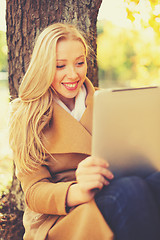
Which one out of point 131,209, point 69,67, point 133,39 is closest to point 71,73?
point 69,67

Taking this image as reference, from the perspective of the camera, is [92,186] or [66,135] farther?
[66,135]

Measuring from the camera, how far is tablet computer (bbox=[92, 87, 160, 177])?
1.28 meters

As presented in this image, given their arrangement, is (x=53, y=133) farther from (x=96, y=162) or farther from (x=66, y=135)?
(x=96, y=162)

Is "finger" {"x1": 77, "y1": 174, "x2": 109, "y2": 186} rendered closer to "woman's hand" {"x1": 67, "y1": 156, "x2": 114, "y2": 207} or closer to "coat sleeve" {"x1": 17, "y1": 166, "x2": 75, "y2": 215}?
"woman's hand" {"x1": 67, "y1": 156, "x2": 114, "y2": 207}

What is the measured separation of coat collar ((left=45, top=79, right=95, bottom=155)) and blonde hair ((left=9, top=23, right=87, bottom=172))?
35mm

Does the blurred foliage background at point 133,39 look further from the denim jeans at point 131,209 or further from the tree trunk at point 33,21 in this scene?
the denim jeans at point 131,209

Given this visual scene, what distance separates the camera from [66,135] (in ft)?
5.78

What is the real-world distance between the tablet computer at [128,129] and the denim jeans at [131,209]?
0.27 feet

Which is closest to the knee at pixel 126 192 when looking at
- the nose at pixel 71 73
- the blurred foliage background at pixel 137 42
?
the nose at pixel 71 73

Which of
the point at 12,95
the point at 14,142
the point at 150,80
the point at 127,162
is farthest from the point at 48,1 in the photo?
the point at 150,80

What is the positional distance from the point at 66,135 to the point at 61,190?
0.34m

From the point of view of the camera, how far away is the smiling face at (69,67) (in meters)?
1.70

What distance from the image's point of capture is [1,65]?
517 inches

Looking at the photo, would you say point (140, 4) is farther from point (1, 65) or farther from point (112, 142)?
point (1, 65)
